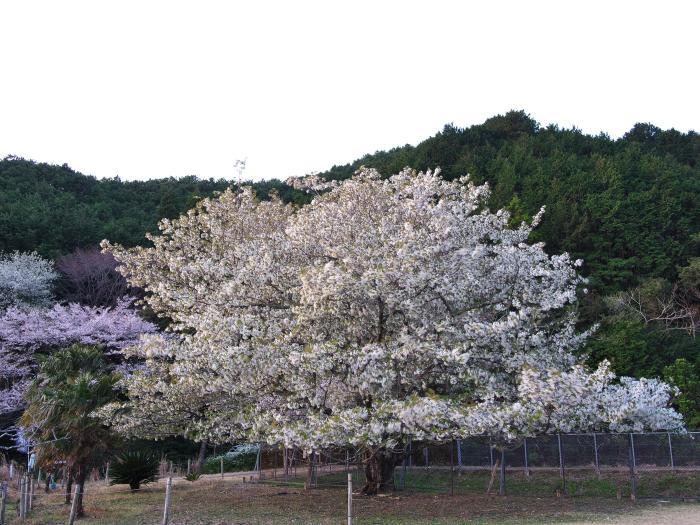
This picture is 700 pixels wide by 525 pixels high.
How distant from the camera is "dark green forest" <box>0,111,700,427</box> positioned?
113ft

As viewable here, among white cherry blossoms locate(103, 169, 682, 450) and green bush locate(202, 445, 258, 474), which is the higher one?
white cherry blossoms locate(103, 169, 682, 450)

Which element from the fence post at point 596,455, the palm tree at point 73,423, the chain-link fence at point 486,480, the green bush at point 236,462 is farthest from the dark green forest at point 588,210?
the palm tree at point 73,423

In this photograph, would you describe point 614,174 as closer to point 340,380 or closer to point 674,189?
point 674,189

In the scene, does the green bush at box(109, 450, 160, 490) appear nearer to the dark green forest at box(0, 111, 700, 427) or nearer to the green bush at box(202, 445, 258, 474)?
the green bush at box(202, 445, 258, 474)

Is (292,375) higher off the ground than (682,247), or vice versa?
(682,247)

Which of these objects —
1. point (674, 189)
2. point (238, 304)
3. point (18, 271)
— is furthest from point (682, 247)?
point (18, 271)

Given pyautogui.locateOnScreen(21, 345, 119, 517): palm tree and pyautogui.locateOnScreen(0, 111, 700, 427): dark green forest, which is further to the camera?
pyautogui.locateOnScreen(0, 111, 700, 427): dark green forest

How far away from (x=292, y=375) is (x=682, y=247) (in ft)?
121

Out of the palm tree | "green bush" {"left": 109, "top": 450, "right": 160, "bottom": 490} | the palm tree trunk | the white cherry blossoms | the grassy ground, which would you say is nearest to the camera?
the white cherry blossoms

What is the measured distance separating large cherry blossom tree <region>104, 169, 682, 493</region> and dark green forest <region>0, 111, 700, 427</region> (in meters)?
13.9

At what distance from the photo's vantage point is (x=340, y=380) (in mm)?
15125

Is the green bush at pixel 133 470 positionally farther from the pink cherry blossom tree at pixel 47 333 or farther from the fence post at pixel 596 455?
the fence post at pixel 596 455

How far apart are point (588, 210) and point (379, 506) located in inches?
1385

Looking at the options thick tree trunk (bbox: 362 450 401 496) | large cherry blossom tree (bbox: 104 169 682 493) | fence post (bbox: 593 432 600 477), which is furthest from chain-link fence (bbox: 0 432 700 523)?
large cherry blossom tree (bbox: 104 169 682 493)
